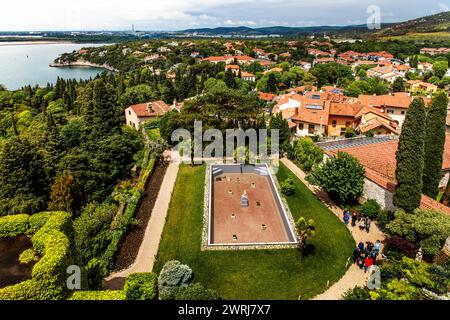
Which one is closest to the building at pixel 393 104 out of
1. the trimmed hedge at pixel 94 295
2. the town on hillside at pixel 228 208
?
the town on hillside at pixel 228 208

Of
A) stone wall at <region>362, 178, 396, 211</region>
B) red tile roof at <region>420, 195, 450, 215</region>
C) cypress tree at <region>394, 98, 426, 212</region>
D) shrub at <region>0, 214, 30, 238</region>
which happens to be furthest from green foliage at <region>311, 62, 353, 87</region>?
shrub at <region>0, 214, 30, 238</region>

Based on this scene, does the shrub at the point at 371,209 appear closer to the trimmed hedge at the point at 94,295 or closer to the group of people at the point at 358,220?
the group of people at the point at 358,220

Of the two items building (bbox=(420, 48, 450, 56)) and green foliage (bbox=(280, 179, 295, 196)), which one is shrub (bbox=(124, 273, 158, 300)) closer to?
green foliage (bbox=(280, 179, 295, 196))

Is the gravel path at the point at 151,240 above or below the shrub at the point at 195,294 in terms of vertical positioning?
below

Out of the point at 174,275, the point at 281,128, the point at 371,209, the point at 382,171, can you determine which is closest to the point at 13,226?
the point at 174,275

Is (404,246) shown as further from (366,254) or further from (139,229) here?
(139,229)
